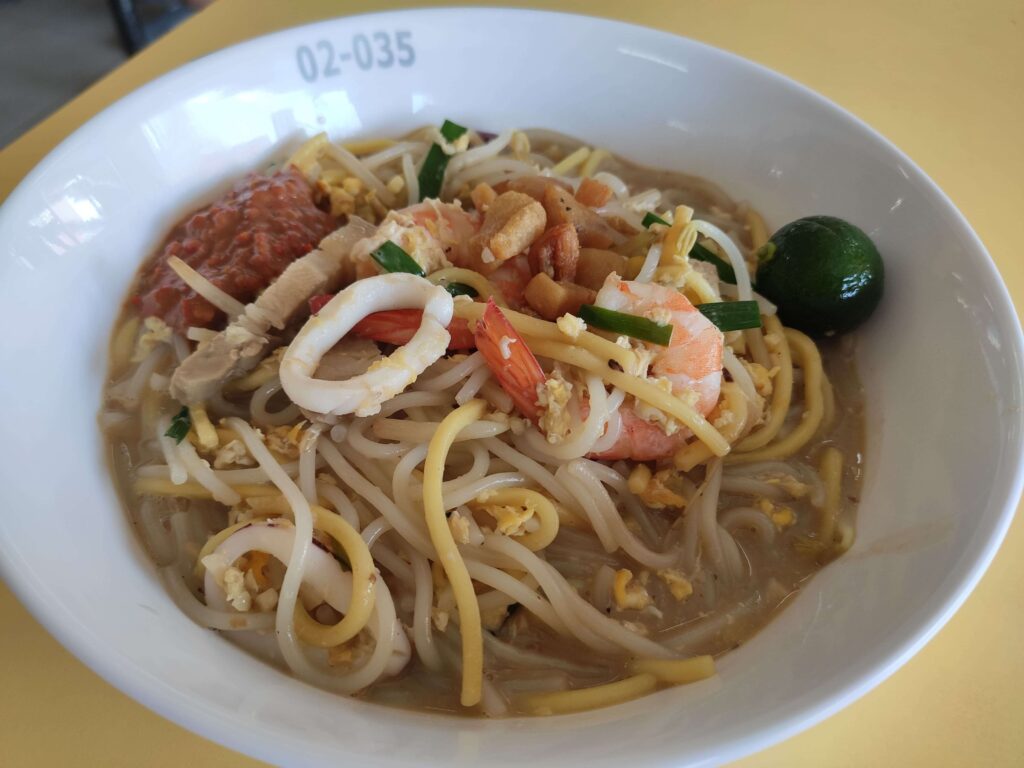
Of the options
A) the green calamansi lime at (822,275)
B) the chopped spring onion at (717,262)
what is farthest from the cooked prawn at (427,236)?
the green calamansi lime at (822,275)

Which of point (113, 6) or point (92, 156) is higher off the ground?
point (92, 156)

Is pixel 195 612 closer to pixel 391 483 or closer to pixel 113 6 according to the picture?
pixel 391 483

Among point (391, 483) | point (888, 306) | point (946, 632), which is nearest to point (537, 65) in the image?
point (888, 306)

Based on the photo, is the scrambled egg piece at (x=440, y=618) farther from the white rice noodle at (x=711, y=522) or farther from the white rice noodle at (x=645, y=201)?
the white rice noodle at (x=645, y=201)

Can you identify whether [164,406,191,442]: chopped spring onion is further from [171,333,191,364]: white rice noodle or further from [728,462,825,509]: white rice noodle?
[728,462,825,509]: white rice noodle

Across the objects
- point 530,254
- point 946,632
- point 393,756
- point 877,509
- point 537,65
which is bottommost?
point 946,632

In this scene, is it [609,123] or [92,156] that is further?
[609,123]
